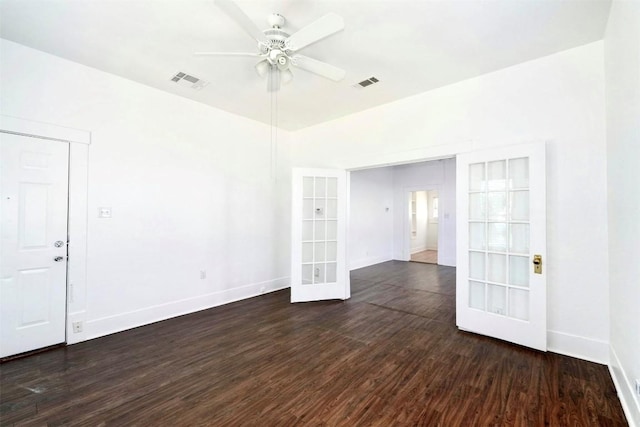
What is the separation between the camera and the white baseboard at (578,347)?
8.47ft

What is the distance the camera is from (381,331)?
130 inches

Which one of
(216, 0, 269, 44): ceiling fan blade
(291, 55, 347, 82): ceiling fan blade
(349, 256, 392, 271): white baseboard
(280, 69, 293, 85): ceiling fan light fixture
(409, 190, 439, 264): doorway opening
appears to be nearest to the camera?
(216, 0, 269, 44): ceiling fan blade

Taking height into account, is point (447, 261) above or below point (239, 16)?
below

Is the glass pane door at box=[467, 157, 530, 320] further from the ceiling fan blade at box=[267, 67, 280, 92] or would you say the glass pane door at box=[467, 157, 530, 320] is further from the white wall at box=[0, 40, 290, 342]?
the white wall at box=[0, 40, 290, 342]

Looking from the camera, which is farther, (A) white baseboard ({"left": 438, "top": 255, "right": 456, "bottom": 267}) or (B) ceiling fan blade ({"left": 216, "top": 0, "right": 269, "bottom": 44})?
(A) white baseboard ({"left": 438, "top": 255, "right": 456, "bottom": 267})

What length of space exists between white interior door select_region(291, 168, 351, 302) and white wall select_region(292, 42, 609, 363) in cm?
191

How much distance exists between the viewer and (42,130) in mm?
2869

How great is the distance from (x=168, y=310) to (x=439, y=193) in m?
7.10

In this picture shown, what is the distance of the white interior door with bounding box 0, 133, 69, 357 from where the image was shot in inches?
106

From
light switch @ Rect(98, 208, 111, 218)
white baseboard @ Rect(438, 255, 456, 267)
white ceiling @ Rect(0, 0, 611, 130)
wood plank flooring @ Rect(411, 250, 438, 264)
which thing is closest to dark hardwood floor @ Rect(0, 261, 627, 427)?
light switch @ Rect(98, 208, 111, 218)

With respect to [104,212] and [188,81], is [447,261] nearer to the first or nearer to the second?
[188,81]

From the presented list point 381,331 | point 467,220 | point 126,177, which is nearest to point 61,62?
point 126,177

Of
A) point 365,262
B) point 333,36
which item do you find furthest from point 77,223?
point 365,262

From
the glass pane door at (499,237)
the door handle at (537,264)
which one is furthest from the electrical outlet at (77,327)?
the door handle at (537,264)
